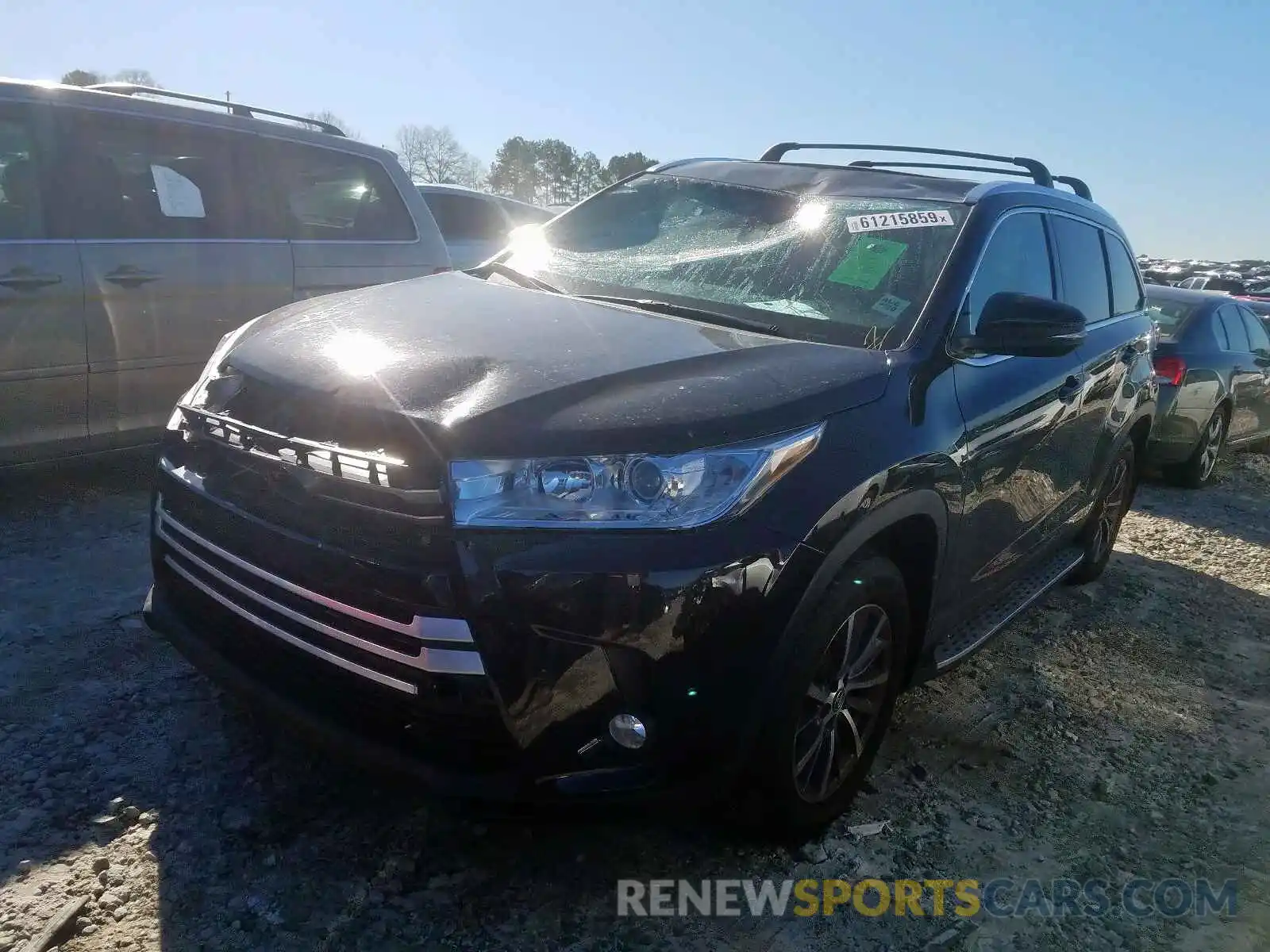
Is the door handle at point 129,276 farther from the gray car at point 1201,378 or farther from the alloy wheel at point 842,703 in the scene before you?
the gray car at point 1201,378

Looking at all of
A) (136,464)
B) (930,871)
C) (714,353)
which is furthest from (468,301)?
(136,464)

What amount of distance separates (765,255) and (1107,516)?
279cm

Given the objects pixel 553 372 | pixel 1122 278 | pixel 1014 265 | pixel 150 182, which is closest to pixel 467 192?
pixel 150 182

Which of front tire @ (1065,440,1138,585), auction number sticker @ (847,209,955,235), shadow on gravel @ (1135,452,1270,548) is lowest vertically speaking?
shadow on gravel @ (1135,452,1270,548)

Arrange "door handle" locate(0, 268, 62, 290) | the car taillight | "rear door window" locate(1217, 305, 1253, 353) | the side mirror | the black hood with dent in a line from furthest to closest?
1. "rear door window" locate(1217, 305, 1253, 353)
2. the car taillight
3. "door handle" locate(0, 268, 62, 290)
4. the side mirror
5. the black hood with dent

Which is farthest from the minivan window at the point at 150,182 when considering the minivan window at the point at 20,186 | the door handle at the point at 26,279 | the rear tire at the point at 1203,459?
the rear tire at the point at 1203,459

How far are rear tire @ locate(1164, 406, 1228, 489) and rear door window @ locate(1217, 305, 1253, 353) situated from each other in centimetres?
62

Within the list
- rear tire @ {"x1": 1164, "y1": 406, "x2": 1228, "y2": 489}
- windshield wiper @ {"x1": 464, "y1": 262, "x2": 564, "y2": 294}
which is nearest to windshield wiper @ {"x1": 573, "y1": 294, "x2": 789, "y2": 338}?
windshield wiper @ {"x1": 464, "y1": 262, "x2": 564, "y2": 294}

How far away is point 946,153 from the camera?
409 centimetres

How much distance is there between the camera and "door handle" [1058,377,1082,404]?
3.67 m

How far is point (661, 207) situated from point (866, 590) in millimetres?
1887

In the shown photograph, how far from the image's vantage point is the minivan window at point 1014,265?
122 inches

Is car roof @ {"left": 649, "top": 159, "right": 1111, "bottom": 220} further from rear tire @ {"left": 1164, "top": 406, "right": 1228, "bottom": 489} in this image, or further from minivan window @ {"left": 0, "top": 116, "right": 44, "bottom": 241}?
rear tire @ {"left": 1164, "top": 406, "right": 1228, "bottom": 489}

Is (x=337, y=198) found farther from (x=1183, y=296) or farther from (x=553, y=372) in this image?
(x=1183, y=296)
